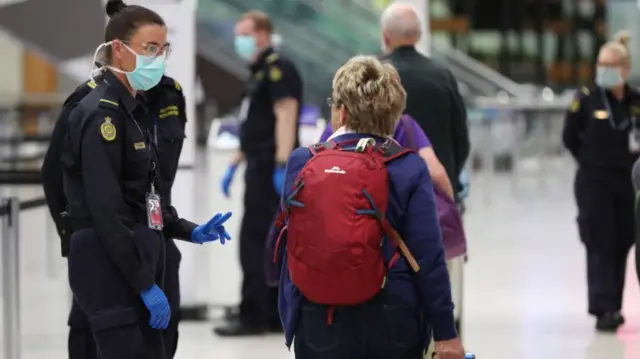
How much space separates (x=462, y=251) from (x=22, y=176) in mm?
3442

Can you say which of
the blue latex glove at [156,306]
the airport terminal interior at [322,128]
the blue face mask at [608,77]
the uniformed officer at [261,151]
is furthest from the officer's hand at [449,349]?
the blue face mask at [608,77]

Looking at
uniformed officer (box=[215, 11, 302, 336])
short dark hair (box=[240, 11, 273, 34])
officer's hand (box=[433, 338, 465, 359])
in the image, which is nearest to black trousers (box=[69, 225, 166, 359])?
officer's hand (box=[433, 338, 465, 359])

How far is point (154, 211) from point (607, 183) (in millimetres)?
4013

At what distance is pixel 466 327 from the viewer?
7539mm

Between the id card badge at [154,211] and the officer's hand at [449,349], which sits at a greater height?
the id card badge at [154,211]

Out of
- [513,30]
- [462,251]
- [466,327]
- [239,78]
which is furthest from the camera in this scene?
[513,30]

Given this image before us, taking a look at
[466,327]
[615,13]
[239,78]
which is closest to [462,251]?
[466,327]

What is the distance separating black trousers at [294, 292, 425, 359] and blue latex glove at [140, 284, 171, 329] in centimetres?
51

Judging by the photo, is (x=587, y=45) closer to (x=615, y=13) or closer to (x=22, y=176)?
(x=615, y=13)

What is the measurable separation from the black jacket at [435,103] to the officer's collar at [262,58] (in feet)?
5.58

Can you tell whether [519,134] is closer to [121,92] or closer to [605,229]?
[605,229]

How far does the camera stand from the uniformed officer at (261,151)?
7.05m

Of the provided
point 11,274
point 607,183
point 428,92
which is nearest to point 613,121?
point 607,183

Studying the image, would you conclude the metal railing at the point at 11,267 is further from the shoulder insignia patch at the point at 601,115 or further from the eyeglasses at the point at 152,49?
the shoulder insignia patch at the point at 601,115
